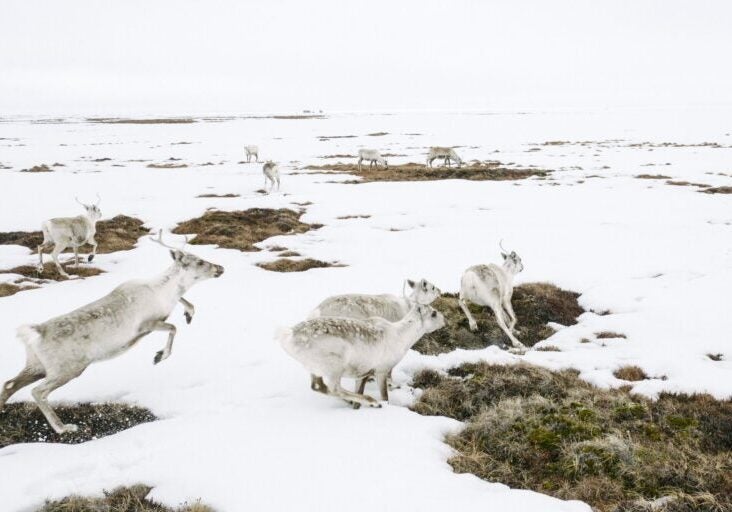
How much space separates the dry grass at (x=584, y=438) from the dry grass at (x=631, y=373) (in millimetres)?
649

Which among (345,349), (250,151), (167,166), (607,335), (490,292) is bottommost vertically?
(607,335)

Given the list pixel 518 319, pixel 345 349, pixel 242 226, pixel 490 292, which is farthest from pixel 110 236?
pixel 518 319

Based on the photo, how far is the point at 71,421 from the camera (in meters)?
6.96

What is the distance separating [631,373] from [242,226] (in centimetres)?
1530

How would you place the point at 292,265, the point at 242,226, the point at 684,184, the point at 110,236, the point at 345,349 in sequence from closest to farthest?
the point at 345,349
the point at 292,265
the point at 110,236
the point at 242,226
the point at 684,184

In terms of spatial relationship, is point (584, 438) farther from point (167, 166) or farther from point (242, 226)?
point (167, 166)

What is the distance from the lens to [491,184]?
29281mm

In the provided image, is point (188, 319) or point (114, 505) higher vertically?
point (188, 319)

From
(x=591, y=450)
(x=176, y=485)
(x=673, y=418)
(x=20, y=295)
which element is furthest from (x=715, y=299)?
(x=20, y=295)

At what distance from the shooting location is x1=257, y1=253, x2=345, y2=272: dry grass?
14.8m

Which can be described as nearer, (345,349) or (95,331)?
(345,349)

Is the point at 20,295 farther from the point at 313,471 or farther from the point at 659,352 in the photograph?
the point at 659,352

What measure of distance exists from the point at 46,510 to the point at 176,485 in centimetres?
130

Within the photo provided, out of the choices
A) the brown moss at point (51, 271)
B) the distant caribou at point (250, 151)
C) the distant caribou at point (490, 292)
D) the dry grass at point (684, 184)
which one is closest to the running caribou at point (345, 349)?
the distant caribou at point (490, 292)
